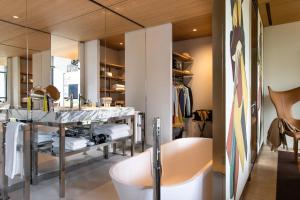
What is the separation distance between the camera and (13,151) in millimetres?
1719

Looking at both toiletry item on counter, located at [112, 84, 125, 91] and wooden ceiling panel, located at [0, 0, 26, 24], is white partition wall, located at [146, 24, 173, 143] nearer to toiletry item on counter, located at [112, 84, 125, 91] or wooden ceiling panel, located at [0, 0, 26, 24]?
toiletry item on counter, located at [112, 84, 125, 91]

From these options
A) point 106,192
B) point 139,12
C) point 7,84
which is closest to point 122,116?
point 106,192

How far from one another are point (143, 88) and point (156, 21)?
1.25 m

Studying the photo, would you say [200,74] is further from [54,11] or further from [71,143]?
[71,143]

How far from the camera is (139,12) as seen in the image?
→ 3.18m

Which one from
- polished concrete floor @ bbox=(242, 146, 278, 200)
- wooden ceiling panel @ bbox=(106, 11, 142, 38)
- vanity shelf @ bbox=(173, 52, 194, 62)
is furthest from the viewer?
vanity shelf @ bbox=(173, 52, 194, 62)

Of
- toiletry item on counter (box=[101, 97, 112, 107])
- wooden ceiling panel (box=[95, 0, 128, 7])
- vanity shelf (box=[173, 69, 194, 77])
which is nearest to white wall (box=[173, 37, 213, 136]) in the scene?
vanity shelf (box=[173, 69, 194, 77])

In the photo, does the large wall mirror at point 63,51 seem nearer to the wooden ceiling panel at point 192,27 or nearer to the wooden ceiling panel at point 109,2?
the wooden ceiling panel at point 109,2

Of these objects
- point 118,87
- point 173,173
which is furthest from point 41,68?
point 173,173

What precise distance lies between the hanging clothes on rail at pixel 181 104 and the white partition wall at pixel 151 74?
270 mm

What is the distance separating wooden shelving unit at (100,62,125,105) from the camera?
3441 millimetres

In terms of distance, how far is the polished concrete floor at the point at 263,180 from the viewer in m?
2.08

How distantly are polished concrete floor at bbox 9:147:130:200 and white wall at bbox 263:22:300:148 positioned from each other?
11.5 ft

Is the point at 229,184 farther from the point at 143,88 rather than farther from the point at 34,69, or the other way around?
the point at 143,88
